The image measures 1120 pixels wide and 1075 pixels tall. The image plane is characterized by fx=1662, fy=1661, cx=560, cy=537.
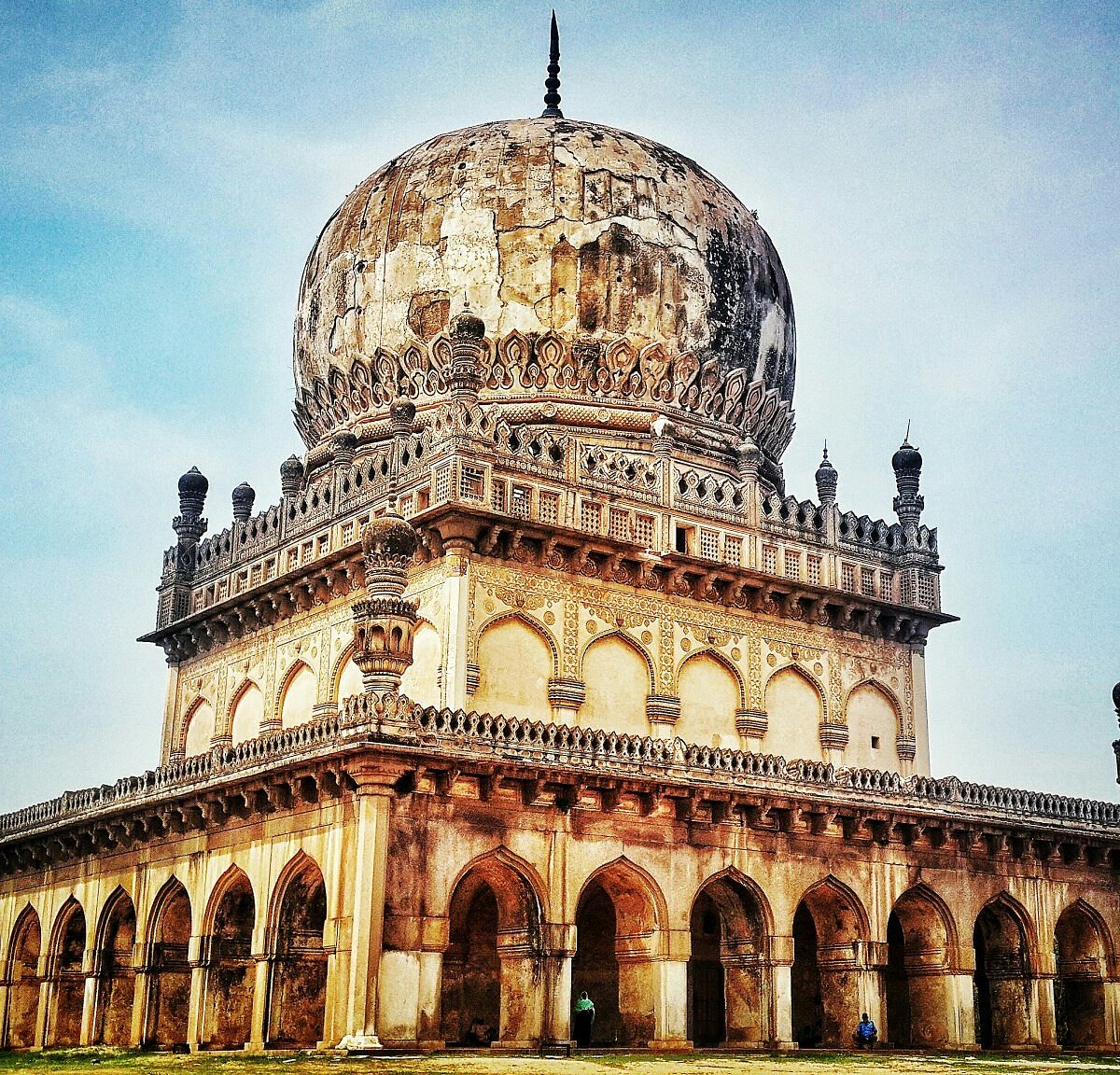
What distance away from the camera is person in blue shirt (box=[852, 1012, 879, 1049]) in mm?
19672

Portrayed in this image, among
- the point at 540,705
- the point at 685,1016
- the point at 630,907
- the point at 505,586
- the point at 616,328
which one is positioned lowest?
the point at 685,1016

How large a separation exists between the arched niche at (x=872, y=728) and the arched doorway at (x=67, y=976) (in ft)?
36.6

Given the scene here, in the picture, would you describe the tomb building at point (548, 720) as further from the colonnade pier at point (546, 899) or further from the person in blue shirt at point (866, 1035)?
the person in blue shirt at point (866, 1035)

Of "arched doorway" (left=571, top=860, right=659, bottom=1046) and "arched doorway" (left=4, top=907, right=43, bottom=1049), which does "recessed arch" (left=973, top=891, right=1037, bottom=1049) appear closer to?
"arched doorway" (left=571, top=860, right=659, bottom=1046)

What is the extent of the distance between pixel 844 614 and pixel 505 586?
5.74m

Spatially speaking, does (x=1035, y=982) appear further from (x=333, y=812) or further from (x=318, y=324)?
(x=318, y=324)

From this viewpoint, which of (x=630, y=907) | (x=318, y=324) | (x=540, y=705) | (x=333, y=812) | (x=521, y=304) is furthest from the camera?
(x=318, y=324)

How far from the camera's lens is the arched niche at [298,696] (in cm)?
2322

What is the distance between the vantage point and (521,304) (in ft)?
79.4

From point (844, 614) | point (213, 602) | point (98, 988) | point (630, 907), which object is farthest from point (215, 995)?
point (844, 614)

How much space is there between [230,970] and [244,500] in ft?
29.2

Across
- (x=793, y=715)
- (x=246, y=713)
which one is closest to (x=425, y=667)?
(x=246, y=713)

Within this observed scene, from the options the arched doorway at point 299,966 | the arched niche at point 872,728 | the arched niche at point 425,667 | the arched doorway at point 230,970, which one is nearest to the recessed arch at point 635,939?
the arched doorway at point 299,966

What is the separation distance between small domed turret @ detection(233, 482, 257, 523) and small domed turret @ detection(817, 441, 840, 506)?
8972 millimetres
